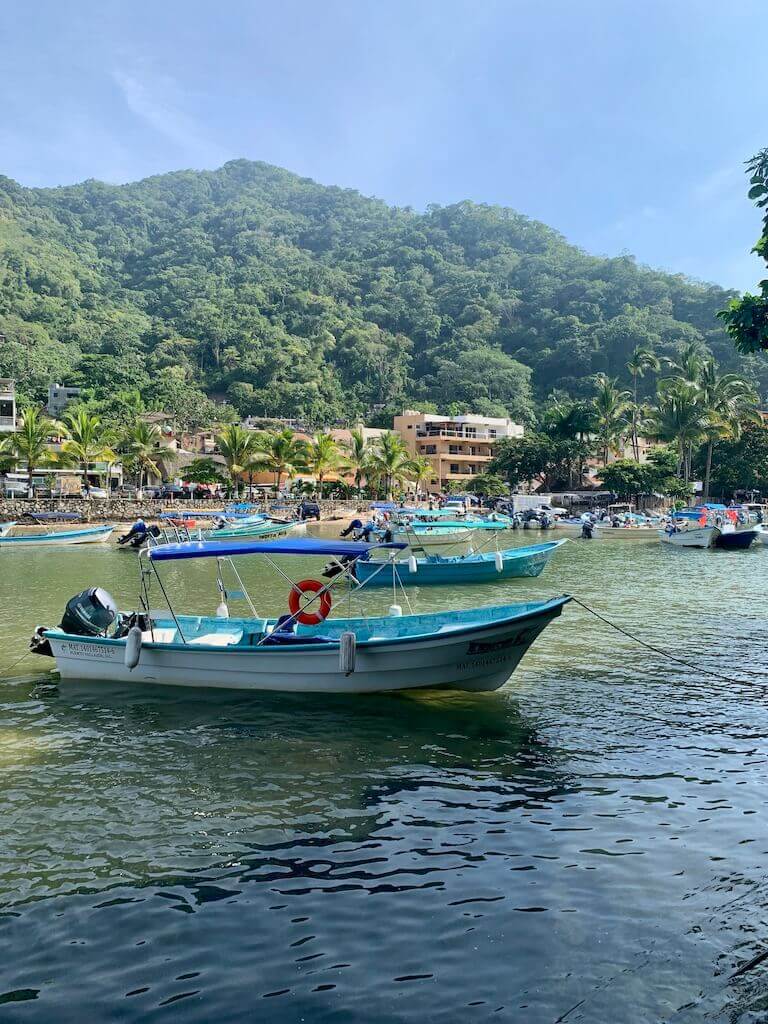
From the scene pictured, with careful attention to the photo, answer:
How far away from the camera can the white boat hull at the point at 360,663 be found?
1253cm

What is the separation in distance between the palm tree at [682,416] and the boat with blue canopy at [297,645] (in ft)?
199

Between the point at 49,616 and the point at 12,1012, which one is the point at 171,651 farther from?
the point at 49,616

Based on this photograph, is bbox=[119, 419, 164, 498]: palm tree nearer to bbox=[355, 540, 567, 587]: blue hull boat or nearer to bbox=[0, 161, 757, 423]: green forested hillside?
bbox=[0, 161, 757, 423]: green forested hillside

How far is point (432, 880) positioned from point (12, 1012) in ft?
11.6

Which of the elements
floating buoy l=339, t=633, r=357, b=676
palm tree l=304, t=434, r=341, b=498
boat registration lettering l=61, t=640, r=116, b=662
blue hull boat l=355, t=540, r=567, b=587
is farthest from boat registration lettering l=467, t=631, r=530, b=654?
palm tree l=304, t=434, r=341, b=498

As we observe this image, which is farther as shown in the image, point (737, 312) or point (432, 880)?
point (737, 312)

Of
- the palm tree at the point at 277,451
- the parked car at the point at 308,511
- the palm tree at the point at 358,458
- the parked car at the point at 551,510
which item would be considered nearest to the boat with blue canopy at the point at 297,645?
the parked car at the point at 308,511

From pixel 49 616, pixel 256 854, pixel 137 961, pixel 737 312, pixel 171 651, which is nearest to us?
pixel 137 961

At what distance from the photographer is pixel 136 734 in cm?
1186

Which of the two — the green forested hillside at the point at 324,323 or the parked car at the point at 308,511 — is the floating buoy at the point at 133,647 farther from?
the green forested hillside at the point at 324,323

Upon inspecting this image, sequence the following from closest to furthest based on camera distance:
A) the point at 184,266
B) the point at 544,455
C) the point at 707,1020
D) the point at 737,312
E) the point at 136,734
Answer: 1. the point at 707,1020
2. the point at 737,312
3. the point at 136,734
4. the point at 544,455
5. the point at 184,266

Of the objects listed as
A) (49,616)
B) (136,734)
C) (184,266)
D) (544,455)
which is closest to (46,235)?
(184,266)

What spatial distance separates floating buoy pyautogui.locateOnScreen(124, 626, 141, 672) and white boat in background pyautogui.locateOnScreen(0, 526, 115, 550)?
36245 millimetres

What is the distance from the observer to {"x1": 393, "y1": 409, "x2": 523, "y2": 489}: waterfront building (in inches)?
3765
